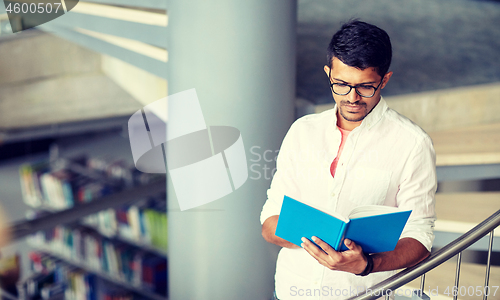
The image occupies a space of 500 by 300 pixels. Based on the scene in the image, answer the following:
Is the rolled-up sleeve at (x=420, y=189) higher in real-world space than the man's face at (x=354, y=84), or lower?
lower

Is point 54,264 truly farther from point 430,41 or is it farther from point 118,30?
point 430,41

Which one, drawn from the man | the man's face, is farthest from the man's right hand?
the man's face

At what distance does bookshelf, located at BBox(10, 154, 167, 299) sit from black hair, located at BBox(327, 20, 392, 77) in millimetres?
1542

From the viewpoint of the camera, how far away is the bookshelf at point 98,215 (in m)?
2.10

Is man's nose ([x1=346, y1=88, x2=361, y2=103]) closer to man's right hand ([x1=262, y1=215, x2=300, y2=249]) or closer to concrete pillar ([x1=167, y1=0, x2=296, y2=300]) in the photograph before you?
man's right hand ([x1=262, y1=215, x2=300, y2=249])

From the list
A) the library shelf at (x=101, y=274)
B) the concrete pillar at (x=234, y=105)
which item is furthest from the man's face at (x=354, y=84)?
the library shelf at (x=101, y=274)

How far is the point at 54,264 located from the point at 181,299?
9.86 ft

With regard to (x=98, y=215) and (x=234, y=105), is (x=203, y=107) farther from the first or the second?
(x=98, y=215)

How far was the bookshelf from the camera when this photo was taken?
2104mm

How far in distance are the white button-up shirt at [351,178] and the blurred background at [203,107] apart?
0.69m

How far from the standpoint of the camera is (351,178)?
1.24 metres

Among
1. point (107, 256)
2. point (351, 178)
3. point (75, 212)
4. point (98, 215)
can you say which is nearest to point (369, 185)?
point (351, 178)

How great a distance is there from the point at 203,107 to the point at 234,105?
149 mm

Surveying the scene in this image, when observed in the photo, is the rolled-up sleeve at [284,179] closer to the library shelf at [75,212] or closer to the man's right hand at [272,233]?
the man's right hand at [272,233]
